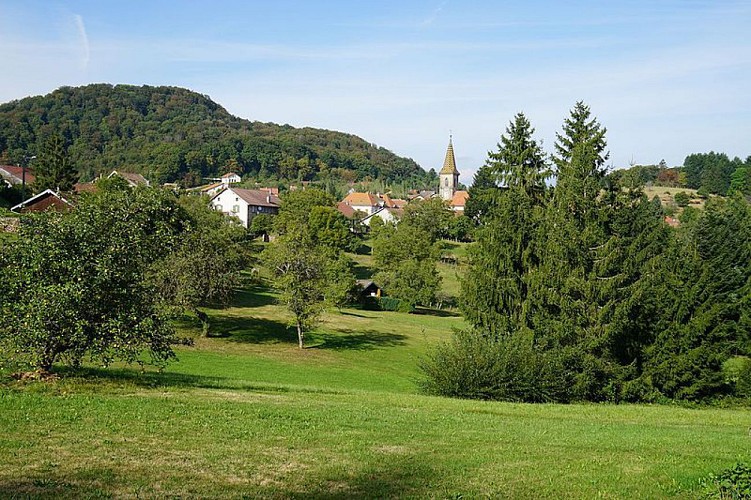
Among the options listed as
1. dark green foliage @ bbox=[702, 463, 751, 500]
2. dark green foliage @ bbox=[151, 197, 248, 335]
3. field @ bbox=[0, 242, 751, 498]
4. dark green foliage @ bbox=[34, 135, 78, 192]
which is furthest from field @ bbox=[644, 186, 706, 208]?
dark green foliage @ bbox=[702, 463, 751, 500]

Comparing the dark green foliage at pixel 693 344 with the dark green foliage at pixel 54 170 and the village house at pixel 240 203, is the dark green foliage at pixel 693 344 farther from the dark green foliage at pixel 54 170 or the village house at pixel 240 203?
the village house at pixel 240 203

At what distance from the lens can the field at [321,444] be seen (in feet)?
31.3

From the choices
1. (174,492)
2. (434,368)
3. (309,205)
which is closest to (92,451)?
(174,492)

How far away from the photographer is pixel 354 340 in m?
46.8

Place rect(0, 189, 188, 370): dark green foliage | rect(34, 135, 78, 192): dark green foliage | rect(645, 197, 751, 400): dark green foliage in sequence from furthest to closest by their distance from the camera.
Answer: rect(34, 135, 78, 192): dark green foliage < rect(645, 197, 751, 400): dark green foliage < rect(0, 189, 188, 370): dark green foliage

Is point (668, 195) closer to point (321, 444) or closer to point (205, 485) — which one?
point (321, 444)

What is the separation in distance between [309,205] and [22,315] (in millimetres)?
78783

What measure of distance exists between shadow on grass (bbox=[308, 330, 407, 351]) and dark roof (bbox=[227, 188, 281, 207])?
72654 mm

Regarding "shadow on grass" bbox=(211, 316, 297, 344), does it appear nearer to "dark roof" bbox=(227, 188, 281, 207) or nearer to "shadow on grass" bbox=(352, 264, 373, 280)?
"shadow on grass" bbox=(352, 264, 373, 280)

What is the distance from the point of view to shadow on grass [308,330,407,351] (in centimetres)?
4397

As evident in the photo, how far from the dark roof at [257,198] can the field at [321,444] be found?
99012mm

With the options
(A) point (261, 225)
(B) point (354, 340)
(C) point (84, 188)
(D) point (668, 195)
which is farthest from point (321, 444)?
(D) point (668, 195)

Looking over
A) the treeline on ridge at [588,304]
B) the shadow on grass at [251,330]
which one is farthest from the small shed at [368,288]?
the treeline on ridge at [588,304]

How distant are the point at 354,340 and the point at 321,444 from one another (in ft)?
113
